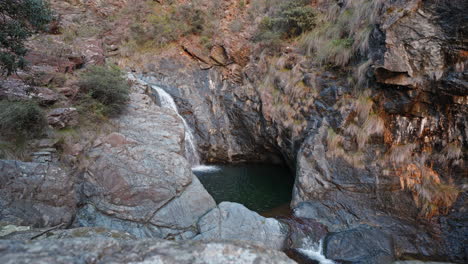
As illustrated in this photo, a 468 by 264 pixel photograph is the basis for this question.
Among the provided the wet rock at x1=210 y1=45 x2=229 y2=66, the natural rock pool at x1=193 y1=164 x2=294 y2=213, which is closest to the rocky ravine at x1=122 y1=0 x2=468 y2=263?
the natural rock pool at x1=193 y1=164 x2=294 y2=213

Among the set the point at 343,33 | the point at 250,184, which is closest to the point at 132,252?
the point at 250,184

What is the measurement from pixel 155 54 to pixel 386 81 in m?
12.4

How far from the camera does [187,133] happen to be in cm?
1261

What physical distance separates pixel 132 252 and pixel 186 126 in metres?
11.2

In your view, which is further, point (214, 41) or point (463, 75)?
point (214, 41)

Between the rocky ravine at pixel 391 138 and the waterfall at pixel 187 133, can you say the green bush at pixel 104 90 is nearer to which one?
the waterfall at pixel 187 133

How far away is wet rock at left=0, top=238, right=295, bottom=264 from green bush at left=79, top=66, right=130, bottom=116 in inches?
295

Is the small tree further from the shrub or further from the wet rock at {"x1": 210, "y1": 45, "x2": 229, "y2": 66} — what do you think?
the wet rock at {"x1": 210, "y1": 45, "x2": 229, "y2": 66}

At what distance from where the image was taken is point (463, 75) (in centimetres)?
655

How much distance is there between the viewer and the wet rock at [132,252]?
5.49ft

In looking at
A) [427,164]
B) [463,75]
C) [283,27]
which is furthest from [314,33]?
[427,164]

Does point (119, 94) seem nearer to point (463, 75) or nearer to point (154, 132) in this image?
point (154, 132)

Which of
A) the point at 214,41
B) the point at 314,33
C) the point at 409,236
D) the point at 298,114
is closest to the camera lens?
the point at 409,236

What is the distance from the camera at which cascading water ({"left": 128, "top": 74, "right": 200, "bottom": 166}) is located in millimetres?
12250
